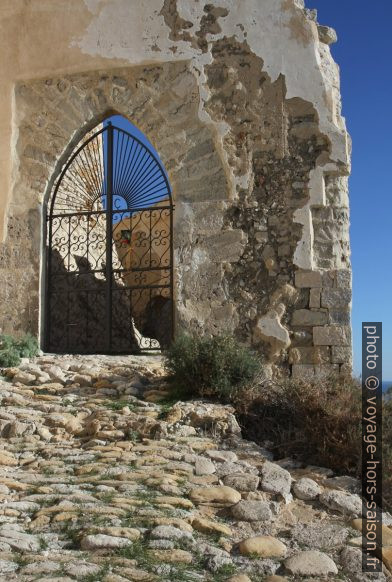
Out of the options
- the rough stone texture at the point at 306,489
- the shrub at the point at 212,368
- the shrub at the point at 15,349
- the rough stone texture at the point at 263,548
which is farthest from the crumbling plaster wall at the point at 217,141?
the rough stone texture at the point at 263,548

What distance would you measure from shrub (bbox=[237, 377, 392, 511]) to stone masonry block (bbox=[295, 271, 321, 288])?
152cm

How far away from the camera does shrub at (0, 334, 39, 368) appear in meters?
6.82

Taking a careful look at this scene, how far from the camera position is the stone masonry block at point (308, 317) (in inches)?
268

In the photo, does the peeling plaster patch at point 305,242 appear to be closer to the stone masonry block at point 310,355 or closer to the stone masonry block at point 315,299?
the stone masonry block at point 315,299

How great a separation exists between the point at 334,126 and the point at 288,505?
465cm

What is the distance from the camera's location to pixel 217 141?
7.36 metres

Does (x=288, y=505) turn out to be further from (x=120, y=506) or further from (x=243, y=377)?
(x=243, y=377)

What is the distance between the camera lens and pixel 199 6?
24.8ft

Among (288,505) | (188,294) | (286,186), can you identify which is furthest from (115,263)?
Result: (288,505)

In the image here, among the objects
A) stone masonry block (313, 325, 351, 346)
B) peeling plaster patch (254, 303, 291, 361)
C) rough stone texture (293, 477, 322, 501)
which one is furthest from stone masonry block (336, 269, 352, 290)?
rough stone texture (293, 477, 322, 501)

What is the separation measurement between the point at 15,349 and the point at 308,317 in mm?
3420

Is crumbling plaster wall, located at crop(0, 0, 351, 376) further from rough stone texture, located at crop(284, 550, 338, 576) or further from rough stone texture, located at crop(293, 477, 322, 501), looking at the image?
rough stone texture, located at crop(284, 550, 338, 576)

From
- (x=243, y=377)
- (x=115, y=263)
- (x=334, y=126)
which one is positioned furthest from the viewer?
(x=115, y=263)

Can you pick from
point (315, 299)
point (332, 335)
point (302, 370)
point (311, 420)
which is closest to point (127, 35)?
point (315, 299)
